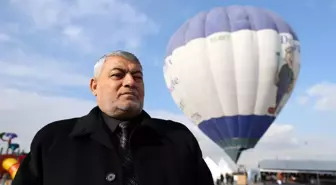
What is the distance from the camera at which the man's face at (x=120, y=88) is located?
1935 millimetres

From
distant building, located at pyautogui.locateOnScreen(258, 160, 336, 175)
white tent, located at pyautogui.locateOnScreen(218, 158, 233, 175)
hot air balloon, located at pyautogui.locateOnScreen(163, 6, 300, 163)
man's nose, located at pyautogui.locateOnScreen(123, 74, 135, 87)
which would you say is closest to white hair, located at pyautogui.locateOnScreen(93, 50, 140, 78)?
man's nose, located at pyautogui.locateOnScreen(123, 74, 135, 87)

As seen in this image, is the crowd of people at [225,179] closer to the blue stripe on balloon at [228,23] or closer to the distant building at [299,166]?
the distant building at [299,166]

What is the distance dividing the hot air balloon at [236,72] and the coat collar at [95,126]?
65.4 ft

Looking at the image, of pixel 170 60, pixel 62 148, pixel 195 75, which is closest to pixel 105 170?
pixel 62 148

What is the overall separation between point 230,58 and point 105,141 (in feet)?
67.3

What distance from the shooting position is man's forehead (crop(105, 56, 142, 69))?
6.62 ft

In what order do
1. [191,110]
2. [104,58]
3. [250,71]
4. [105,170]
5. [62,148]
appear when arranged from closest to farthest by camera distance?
[105,170], [62,148], [104,58], [250,71], [191,110]

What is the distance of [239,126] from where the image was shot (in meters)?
22.6

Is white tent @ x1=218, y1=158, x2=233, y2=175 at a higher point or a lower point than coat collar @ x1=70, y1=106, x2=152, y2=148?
higher

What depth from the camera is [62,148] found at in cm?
191

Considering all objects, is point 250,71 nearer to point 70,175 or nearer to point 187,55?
point 187,55

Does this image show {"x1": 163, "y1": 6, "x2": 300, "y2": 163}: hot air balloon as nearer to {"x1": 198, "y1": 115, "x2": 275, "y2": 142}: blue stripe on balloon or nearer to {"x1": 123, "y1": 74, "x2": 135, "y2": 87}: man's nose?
{"x1": 198, "y1": 115, "x2": 275, "y2": 142}: blue stripe on balloon

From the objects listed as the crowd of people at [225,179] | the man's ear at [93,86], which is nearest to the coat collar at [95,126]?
the man's ear at [93,86]

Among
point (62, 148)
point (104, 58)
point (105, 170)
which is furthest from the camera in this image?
point (104, 58)
